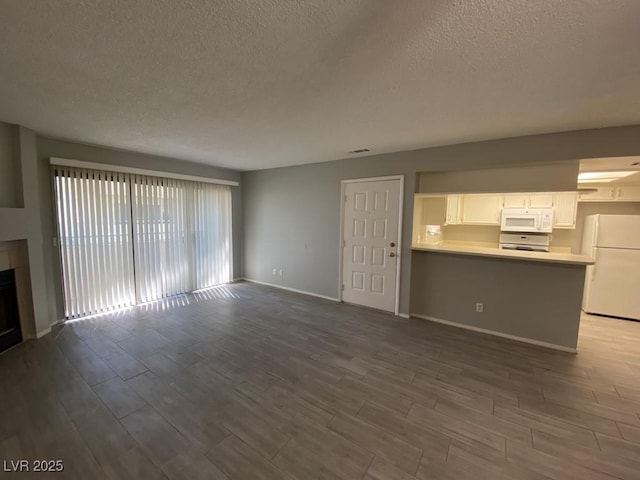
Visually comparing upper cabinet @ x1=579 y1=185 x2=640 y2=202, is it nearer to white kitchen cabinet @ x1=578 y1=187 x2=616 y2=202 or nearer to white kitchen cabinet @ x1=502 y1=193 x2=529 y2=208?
white kitchen cabinet @ x1=578 y1=187 x2=616 y2=202

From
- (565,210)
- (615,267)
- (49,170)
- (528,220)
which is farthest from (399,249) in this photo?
(49,170)

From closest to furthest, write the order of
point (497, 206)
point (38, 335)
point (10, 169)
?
point (10, 169) < point (38, 335) < point (497, 206)

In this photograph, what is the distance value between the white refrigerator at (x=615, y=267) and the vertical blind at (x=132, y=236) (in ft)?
22.4

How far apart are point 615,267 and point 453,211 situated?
2.51m

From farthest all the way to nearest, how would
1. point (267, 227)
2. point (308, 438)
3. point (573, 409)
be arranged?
point (267, 227), point (573, 409), point (308, 438)

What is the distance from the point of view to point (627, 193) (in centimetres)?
460

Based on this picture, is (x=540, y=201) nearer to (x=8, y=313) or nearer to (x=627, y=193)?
(x=627, y=193)

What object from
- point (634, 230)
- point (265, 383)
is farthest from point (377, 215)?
point (634, 230)

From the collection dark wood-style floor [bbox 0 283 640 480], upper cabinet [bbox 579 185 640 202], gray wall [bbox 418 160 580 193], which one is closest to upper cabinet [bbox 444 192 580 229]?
upper cabinet [bbox 579 185 640 202]

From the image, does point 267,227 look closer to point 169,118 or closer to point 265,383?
point 169,118

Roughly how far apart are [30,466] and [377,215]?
424 cm

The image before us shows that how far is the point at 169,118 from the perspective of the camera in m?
A: 2.68

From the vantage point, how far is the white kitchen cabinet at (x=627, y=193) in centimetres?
454

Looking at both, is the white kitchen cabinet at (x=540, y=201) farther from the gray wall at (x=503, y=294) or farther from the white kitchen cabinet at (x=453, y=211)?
the gray wall at (x=503, y=294)
